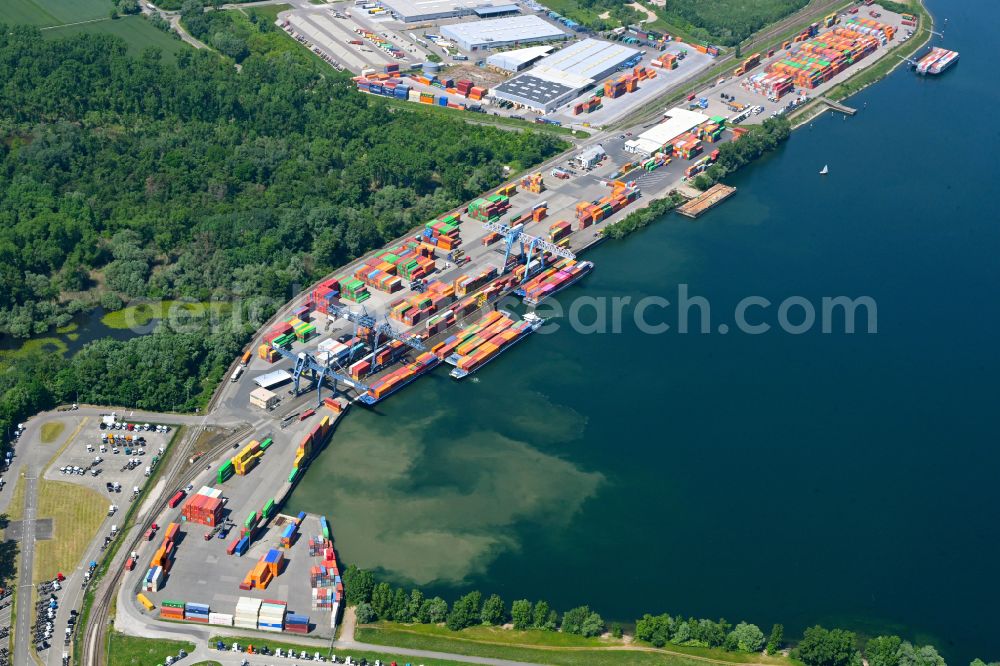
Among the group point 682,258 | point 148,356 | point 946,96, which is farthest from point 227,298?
point 946,96

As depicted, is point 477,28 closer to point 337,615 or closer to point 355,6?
point 355,6

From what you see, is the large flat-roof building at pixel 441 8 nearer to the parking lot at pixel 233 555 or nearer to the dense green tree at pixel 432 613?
the parking lot at pixel 233 555

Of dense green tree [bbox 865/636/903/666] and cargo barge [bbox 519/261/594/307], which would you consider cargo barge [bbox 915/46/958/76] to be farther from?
dense green tree [bbox 865/636/903/666]

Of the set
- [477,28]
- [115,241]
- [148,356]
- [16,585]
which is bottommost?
[16,585]

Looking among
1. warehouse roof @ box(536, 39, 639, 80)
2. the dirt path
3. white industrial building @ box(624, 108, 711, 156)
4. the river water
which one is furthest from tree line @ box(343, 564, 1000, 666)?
the dirt path

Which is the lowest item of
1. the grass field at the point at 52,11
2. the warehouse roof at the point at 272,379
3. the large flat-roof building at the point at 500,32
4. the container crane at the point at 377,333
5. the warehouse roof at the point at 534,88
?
the warehouse roof at the point at 272,379

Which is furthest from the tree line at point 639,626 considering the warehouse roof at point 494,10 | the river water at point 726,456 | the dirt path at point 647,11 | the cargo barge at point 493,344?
the dirt path at point 647,11

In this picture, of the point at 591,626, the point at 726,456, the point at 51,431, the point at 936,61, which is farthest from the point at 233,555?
the point at 936,61
